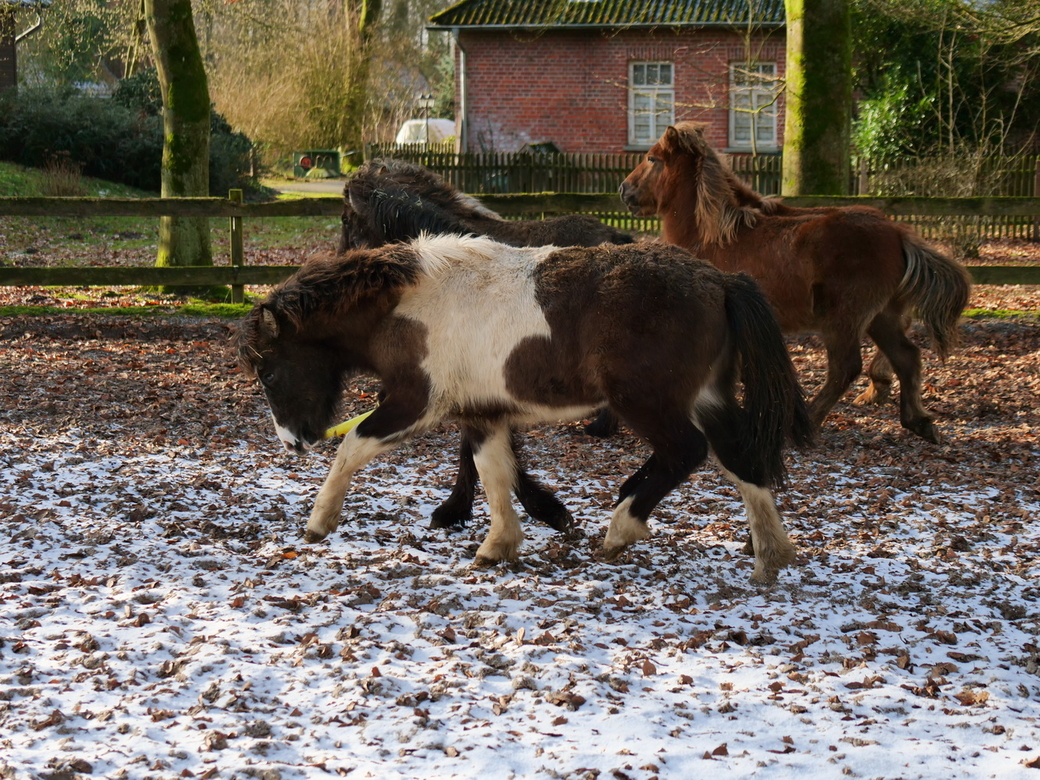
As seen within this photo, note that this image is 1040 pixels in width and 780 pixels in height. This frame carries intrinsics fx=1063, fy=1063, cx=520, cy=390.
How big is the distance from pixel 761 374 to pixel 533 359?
1.04 metres

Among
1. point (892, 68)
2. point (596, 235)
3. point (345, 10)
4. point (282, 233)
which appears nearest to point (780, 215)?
point (596, 235)

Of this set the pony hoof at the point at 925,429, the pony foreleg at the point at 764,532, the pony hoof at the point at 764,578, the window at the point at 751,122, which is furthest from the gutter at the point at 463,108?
the pony hoof at the point at 764,578

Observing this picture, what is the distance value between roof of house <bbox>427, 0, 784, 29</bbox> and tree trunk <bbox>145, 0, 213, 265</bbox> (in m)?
12.9

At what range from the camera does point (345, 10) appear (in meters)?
33.6

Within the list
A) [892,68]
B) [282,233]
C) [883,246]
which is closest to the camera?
[883,246]

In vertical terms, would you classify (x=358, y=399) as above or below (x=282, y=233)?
below

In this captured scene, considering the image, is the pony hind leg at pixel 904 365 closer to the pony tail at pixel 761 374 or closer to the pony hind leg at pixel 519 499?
the pony tail at pixel 761 374

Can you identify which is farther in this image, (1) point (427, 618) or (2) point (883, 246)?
(2) point (883, 246)

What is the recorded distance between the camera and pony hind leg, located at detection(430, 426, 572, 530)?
223 inches

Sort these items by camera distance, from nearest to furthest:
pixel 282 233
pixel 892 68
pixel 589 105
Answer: pixel 282 233 < pixel 892 68 < pixel 589 105

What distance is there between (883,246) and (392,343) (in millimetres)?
3918

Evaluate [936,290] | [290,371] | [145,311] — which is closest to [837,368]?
[936,290]

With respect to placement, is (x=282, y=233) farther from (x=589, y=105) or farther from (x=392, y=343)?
(x=392, y=343)

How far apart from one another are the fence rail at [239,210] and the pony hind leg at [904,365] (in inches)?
154
